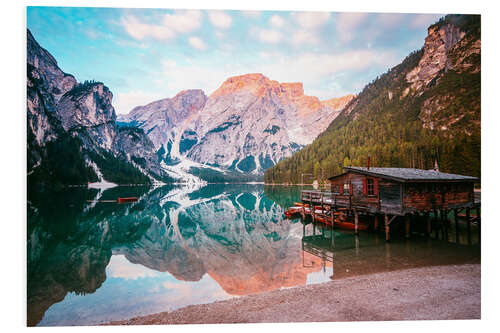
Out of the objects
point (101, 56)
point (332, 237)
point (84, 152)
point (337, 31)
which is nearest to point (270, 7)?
point (337, 31)

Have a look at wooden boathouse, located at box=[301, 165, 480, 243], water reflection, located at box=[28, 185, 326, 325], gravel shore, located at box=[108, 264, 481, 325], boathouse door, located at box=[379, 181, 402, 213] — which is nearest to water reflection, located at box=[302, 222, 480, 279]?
wooden boathouse, located at box=[301, 165, 480, 243]

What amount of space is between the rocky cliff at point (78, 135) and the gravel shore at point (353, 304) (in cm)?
8470

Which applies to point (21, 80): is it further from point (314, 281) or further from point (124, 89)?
point (314, 281)

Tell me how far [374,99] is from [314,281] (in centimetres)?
13869

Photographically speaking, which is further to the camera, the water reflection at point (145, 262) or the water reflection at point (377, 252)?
the water reflection at point (377, 252)

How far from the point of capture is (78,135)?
137875mm

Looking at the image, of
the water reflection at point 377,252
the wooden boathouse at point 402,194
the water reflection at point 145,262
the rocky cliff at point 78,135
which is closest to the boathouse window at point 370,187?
the wooden boathouse at point 402,194

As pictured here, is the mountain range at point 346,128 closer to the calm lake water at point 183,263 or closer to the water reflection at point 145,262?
the water reflection at point 145,262

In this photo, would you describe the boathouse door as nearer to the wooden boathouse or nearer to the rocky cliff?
the wooden boathouse

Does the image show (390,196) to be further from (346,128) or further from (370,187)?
(346,128)

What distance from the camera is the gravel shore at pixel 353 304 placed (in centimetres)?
723

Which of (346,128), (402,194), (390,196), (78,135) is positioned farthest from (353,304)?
(78,135)

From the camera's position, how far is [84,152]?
436 feet

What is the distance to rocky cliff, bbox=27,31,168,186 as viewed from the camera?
91.6 meters
